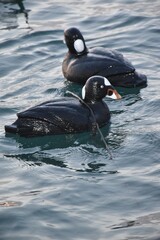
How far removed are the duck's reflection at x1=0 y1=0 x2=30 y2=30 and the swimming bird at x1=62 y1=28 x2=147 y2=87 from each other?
3.79m

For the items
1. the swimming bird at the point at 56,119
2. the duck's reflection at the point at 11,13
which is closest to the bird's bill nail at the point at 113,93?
the swimming bird at the point at 56,119

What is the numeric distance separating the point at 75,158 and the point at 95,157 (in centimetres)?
27

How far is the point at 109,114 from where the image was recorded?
1174 centimetres

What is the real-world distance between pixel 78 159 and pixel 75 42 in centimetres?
336

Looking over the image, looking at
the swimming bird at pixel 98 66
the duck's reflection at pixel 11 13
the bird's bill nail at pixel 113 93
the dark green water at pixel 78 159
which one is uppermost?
the duck's reflection at pixel 11 13

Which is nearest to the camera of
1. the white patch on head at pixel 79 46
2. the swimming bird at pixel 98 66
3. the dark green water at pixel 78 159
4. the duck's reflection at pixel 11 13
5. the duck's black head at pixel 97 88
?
the dark green water at pixel 78 159

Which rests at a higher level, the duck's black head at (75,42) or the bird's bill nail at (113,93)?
the duck's black head at (75,42)

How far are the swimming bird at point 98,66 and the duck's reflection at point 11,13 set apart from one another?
379cm

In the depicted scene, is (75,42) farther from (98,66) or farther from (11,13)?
(11,13)

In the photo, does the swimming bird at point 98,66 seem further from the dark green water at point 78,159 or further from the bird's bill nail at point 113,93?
the bird's bill nail at point 113,93

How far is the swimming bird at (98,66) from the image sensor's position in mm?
12805

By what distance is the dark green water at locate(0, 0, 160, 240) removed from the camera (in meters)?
9.12

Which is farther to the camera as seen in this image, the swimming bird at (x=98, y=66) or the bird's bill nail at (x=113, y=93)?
the swimming bird at (x=98, y=66)

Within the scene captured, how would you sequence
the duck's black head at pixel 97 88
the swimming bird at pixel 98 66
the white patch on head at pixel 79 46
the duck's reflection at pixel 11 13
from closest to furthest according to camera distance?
the duck's black head at pixel 97 88, the swimming bird at pixel 98 66, the white patch on head at pixel 79 46, the duck's reflection at pixel 11 13
